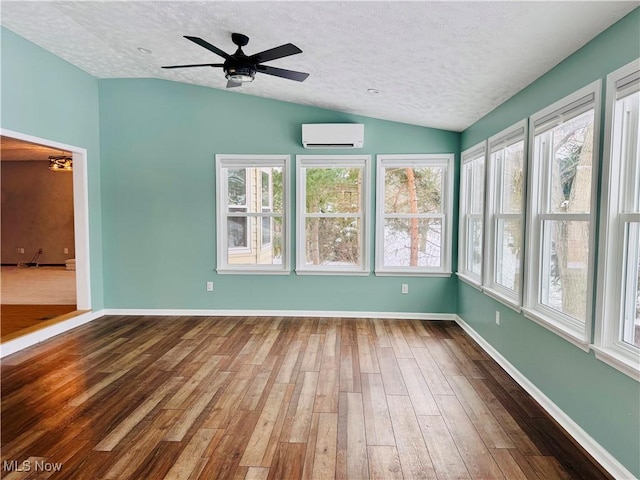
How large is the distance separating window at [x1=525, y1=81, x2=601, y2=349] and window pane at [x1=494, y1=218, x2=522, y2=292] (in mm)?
247

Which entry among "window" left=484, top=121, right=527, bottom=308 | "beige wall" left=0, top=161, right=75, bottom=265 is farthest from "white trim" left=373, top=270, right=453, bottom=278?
"beige wall" left=0, top=161, right=75, bottom=265

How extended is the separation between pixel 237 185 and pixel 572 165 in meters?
3.76

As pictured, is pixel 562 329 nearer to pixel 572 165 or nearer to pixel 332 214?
pixel 572 165

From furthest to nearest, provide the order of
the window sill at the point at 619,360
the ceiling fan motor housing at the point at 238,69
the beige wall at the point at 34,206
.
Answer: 1. the beige wall at the point at 34,206
2. the ceiling fan motor housing at the point at 238,69
3. the window sill at the point at 619,360

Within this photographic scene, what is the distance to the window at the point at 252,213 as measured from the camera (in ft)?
15.4

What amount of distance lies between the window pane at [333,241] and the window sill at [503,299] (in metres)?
1.75

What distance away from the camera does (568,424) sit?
2.23 m

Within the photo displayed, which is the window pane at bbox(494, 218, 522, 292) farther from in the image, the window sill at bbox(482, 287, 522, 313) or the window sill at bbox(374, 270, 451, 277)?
the window sill at bbox(374, 270, 451, 277)

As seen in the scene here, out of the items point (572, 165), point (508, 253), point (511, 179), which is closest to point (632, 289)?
point (572, 165)

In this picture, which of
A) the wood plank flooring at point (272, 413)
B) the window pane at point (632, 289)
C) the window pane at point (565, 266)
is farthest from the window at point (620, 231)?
the wood plank flooring at point (272, 413)

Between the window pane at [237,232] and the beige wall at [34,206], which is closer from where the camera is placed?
the window pane at [237,232]

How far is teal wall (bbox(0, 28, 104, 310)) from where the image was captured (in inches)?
132

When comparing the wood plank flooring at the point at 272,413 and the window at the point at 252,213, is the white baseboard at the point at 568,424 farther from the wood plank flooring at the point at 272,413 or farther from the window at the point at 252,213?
the window at the point at 252,213

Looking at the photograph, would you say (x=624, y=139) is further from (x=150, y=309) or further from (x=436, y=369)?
(x=150, y=309)
